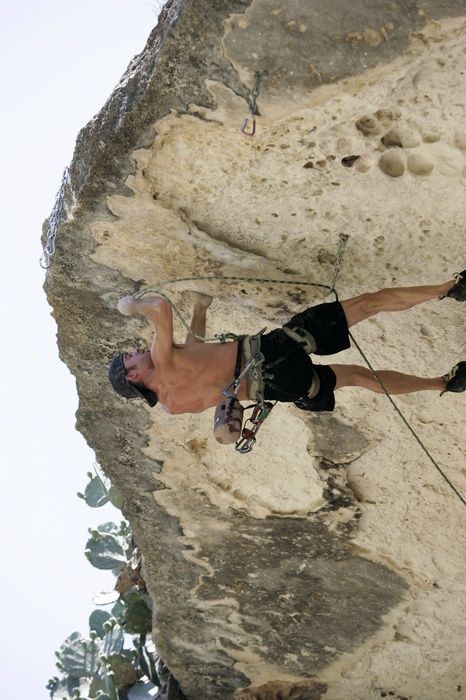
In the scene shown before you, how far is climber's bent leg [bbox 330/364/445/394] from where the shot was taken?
389cm

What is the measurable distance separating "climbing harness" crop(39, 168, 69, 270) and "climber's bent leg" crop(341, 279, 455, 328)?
138cm

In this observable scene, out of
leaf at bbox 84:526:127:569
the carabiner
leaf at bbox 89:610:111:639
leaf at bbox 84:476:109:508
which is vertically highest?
the carabiner

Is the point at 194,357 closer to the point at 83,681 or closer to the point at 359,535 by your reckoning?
the point at 359,535

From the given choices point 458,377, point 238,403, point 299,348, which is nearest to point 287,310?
point 299,348

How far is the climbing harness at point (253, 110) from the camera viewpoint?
133 inches

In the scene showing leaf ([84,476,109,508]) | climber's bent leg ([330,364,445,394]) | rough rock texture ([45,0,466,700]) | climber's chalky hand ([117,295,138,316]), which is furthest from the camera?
leaf ([84,476,109,508])

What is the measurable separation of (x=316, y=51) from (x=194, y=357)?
50.1 inches

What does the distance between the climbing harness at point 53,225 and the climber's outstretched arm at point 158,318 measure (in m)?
0.76

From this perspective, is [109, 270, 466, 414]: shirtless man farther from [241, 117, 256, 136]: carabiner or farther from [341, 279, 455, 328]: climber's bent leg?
[241, 117, 256, 136]: carabiner

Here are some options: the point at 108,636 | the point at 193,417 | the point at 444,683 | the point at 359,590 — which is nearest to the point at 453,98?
the point at 193,417

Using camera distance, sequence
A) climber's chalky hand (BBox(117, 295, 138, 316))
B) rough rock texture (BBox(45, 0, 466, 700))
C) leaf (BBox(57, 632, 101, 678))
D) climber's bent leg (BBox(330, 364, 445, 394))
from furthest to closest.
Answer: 1. leaf (BBox(57, 632, 101, 678))
2. climber's bent leg (BBox(330, 364, 445, 394))
3. climber's chalky hand (BBox(117, 295, 138, 316))
4. rough rock texture (BBox(45, 0, 466, 700))

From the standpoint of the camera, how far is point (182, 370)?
3.71 m

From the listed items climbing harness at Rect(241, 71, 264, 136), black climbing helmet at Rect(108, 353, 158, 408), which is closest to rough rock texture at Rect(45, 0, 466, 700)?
climbing harness at Rect(241, 71, 264, 136)

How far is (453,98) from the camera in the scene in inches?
130
